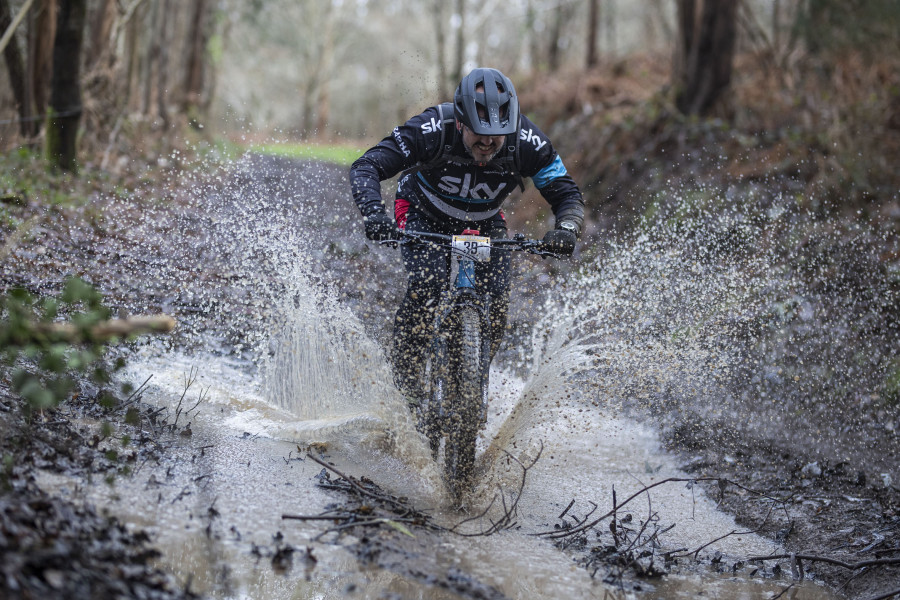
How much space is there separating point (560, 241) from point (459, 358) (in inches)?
36.2

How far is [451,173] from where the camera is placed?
537 centimetres

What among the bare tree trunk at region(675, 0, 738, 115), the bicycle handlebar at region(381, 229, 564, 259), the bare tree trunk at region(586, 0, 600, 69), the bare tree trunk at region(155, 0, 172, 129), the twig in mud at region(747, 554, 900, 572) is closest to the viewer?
the twig in mud at region(747, 554, 900, 572)

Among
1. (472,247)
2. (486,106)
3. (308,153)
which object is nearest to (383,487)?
(472,247)

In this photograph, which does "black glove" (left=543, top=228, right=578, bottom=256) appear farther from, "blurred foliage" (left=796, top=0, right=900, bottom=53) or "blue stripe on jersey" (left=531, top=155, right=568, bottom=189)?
"blurred foliage" (left=796, top=0, right=900, bottom=53)

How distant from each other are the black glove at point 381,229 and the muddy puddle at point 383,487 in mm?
1252

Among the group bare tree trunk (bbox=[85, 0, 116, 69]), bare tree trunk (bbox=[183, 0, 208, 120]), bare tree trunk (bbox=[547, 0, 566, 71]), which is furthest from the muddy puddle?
bare tree trunk (bbox=[183, 0, 208, 120])

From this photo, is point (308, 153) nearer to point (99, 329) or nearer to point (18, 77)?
point (18, 77)

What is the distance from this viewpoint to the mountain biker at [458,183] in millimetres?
4926

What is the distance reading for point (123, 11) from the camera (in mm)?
14281

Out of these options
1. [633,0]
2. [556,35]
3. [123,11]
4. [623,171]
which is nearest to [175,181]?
[123,11]

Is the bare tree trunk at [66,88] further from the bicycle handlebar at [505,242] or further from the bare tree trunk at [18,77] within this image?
the bicycle handlebar at [505,242]

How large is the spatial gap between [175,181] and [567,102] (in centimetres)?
836

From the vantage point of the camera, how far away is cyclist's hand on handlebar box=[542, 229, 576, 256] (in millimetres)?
4781

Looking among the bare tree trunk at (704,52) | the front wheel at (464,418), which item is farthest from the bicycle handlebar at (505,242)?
the bare tree trunk at (704,52)
